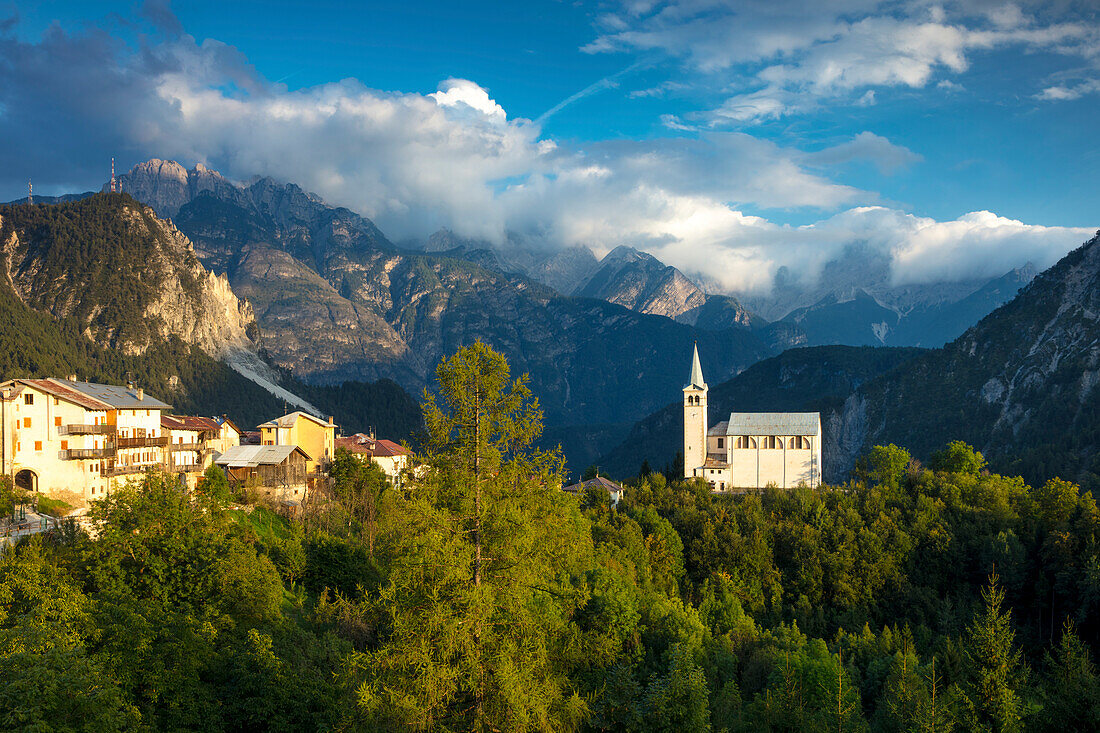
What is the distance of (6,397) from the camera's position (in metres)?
62.1

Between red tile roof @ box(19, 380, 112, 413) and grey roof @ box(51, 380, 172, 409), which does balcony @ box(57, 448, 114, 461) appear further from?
grey roof @ box(51, 380, 172, 409)

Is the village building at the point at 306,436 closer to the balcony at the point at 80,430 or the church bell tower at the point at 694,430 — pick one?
the balcony at the point at 80,430

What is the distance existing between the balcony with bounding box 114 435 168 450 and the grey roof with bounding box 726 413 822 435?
2921 inches

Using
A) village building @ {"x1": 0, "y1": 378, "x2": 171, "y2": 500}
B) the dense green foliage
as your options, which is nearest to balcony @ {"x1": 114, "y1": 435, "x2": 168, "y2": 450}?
village building @ {"x1": 0, "y1": 378, "x2": 171, "y2": 500}

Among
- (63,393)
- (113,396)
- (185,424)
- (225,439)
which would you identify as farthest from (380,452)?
(63,393)

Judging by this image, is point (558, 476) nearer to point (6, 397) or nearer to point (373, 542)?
point (373, 542)

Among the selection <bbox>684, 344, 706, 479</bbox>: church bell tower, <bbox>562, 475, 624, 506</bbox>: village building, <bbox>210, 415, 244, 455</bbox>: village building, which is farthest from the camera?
<bbox>684, 344, 706, 479</bbox>: church bell tower

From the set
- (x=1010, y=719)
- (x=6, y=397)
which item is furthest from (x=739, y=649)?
(x=6, y=397)

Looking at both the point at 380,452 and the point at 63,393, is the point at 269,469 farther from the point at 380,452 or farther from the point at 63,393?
the point at 380,452

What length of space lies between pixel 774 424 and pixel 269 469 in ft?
230

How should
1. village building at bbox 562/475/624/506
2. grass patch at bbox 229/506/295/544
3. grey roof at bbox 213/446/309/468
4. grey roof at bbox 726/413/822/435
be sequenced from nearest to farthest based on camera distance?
grass patch at bbox 229/506/295/544, grey roof at bbox 213/446/309/468, village building at bbox 562/475/624/506, grey roof at bbox 726/413/822/435

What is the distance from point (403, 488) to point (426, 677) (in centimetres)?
703

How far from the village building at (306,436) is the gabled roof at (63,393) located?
27.3 metres

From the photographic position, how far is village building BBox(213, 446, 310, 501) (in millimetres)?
80188
